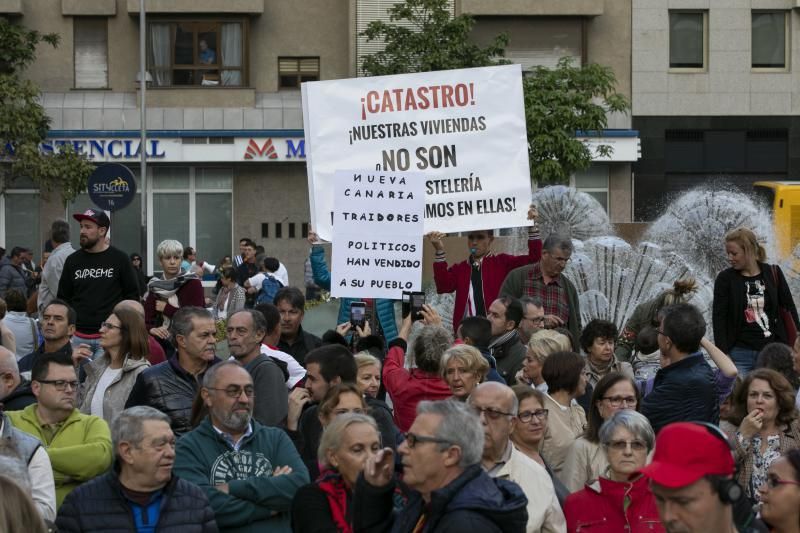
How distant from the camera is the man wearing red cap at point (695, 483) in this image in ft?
14.9

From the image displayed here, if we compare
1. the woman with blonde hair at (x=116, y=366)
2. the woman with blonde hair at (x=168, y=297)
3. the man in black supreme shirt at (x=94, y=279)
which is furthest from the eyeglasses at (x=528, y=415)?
the man in black supreme shirt at (x=94, y=279)

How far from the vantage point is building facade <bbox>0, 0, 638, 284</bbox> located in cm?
3997

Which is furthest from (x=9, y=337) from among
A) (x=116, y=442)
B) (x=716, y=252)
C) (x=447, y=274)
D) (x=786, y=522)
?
(x=716, y=252)

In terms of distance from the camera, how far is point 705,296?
1691 cm

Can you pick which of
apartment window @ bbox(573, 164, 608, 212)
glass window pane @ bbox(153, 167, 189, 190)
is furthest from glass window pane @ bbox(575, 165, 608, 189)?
glass window pane @ bbox(153, 167, 189, 190)

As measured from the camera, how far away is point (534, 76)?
3672 cm

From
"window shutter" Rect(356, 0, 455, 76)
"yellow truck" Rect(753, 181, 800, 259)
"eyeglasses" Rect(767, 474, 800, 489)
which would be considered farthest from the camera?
"window shutter" Rect(356, 0, 455, 76)

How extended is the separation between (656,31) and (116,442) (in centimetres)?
3557

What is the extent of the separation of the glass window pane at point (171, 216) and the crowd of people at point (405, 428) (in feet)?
95.5

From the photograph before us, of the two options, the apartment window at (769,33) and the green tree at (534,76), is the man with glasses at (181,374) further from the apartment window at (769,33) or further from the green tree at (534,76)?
the apartment window at (769,33)

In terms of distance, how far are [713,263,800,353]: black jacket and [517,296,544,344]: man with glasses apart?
164 cm

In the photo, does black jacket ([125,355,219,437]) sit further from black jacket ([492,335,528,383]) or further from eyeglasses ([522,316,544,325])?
eyeglasses ([522,316,544,325])

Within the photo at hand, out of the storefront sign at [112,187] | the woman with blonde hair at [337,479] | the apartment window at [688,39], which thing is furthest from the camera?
the apartment window at [688,39]

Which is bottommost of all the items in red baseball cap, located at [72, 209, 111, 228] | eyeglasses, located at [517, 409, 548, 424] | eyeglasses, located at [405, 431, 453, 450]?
eyeglasses, located at [517, 409, 548, 424]
